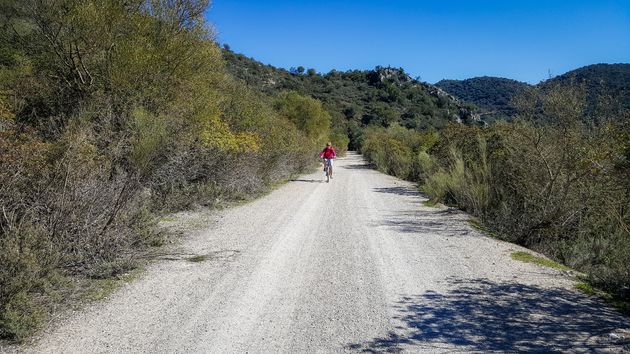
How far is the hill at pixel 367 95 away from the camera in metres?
76.1

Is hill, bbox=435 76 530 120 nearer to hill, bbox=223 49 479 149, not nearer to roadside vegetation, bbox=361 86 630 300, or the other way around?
hill, bbox=223 49 479 149

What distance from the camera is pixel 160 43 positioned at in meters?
10.7

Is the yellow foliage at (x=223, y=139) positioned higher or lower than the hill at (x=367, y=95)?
lower

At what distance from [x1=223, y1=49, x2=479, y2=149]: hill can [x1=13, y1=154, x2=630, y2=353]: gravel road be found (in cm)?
6162

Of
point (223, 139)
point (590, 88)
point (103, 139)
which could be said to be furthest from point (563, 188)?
point (103, 139)

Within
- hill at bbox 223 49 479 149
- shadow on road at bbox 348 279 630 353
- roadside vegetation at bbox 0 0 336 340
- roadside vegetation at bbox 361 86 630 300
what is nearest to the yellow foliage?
roadside vegetation at bbox 0 0 336 340

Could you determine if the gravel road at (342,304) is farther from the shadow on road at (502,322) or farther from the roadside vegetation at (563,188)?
the roadside vegetation at (563,188)

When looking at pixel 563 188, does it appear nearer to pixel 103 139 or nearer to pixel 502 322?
pixel 502 322

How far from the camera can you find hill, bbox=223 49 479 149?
2997 inches

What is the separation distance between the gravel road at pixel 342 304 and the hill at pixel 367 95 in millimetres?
61623

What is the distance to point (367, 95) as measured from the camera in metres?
98.3

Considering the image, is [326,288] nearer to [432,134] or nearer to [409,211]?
[409,211]

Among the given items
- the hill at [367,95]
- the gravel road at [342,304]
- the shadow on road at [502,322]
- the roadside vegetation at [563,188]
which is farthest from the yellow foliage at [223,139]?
the hill at [367,95]

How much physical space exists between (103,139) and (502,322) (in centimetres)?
775
